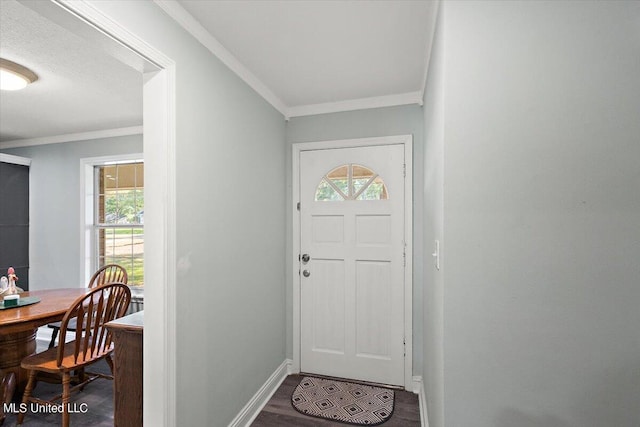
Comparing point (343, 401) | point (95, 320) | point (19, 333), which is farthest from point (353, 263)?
point (19, 333)

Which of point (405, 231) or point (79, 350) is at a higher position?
point (405, 231)

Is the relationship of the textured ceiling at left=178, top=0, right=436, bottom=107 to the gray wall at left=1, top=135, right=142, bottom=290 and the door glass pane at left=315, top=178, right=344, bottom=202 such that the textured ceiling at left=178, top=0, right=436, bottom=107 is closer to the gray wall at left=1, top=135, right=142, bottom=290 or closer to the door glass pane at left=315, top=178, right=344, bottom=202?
the door glass pane at left=315, top=178, right=344, bottom=202

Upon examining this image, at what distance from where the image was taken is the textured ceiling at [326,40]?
1.57 meters

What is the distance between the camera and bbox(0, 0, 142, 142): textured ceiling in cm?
178

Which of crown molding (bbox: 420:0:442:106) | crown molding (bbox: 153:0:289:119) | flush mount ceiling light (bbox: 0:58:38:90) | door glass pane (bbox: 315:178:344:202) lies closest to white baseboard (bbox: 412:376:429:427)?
door glass pane (bbox: 315:178:344:202)

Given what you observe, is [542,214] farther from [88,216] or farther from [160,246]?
[88,216]

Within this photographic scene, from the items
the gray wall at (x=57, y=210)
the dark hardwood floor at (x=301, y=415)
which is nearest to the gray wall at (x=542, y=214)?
the dark hardwood floor at (x=301, y=415)

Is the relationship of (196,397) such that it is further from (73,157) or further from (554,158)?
(73,157)

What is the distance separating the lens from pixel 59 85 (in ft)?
8.23

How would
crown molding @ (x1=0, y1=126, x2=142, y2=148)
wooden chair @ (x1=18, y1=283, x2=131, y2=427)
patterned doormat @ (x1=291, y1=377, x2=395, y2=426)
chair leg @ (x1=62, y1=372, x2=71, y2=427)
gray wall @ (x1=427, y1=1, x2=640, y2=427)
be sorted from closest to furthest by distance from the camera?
gray wall @ (x1=427, y1=1, x2=640, y2=427) < chair leg @ (x1=62, y1=372, x2=71, y2=427) < wooden chair @ (x1=18, y1=283, x2=131, y2=427) < patterned doormat @ (x1=291, y1=377, x2=395, y2=426) < crown molding @ (x1=0, y1=126, x2=142, y2=148)

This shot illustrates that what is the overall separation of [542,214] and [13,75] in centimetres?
321

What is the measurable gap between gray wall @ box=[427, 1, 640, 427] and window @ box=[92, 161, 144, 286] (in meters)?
3.65

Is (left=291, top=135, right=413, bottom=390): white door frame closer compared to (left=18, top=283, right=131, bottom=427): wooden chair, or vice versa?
(left=18, top=283, right=131, bottom=427): wooden chair

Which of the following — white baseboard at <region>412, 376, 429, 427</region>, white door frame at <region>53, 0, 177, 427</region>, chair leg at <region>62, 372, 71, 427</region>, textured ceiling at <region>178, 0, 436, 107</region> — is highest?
textured ceiling at <region>178, 0, 436, 107</region>
